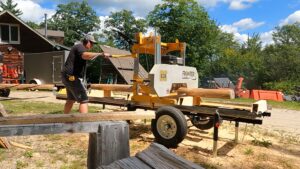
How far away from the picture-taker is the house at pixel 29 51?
90.8 ft

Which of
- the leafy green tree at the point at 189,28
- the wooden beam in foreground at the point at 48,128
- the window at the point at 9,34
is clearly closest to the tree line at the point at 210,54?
the leafy green tree at the point at 189,28

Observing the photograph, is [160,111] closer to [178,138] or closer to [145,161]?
[178,138]

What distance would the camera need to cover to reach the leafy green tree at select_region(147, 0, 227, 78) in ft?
146

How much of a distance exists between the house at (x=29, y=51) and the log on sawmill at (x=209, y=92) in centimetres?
2073

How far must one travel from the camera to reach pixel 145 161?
6.16 ft

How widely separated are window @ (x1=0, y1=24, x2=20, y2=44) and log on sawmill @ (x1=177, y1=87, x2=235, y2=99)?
82.8 ft

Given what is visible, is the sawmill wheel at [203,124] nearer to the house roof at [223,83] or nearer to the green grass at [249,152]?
the green grass at [249,152]

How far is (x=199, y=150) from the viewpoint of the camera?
265 inches

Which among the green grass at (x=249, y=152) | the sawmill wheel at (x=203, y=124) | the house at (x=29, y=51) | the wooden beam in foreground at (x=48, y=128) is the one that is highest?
the house at (x=29, y=51)

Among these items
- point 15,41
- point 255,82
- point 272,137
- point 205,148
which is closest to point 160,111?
point 205,148

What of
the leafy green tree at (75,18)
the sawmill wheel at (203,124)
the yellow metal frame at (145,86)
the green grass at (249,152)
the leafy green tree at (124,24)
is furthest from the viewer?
the leafy green tree at (75,18)

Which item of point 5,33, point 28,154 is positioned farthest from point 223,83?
point 28,154

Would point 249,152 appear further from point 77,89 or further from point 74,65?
point 74,65

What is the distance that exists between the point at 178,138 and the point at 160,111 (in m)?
0.64
